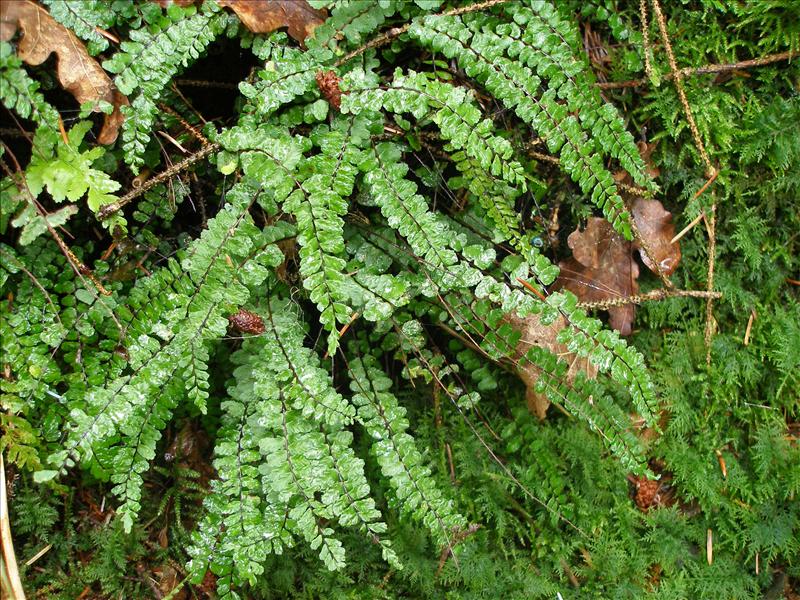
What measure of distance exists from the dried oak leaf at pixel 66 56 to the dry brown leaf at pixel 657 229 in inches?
88.3

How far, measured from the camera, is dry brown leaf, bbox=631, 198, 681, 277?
2.99 meters

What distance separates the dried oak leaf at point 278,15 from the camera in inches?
95.1

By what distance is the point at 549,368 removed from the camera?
2582 mm

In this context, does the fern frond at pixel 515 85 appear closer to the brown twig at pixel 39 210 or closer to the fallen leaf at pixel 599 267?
the fallen leaf at pixel 599 267

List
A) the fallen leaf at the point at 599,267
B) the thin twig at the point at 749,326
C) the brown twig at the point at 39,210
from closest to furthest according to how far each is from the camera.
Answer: the brown twig at the point at 39,210, the fallen leaf at the point at 599,267, the thin twig at the point at 749,326

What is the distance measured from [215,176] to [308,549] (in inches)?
63.5

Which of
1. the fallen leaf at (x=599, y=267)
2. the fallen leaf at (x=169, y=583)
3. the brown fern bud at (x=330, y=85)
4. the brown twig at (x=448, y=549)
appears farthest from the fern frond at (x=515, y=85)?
the fallen leaf at (x=169, y=583)

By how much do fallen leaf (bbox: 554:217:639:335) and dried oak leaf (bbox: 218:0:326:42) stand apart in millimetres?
1427

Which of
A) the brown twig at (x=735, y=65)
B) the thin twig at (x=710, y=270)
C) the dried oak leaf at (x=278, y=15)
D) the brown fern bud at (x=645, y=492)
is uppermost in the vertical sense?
the dried oak leaf at (x=278, y=15)

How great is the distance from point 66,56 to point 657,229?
255 cm

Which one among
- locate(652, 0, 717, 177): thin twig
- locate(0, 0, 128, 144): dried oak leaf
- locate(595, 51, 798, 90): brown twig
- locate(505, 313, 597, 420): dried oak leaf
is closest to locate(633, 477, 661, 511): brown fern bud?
locate(505, 313, 597, 420): dried oak leaf

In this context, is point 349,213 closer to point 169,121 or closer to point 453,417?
point 169,121

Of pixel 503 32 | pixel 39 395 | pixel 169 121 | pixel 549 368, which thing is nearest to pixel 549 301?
pixel 549 368

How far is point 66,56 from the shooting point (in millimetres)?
2271
